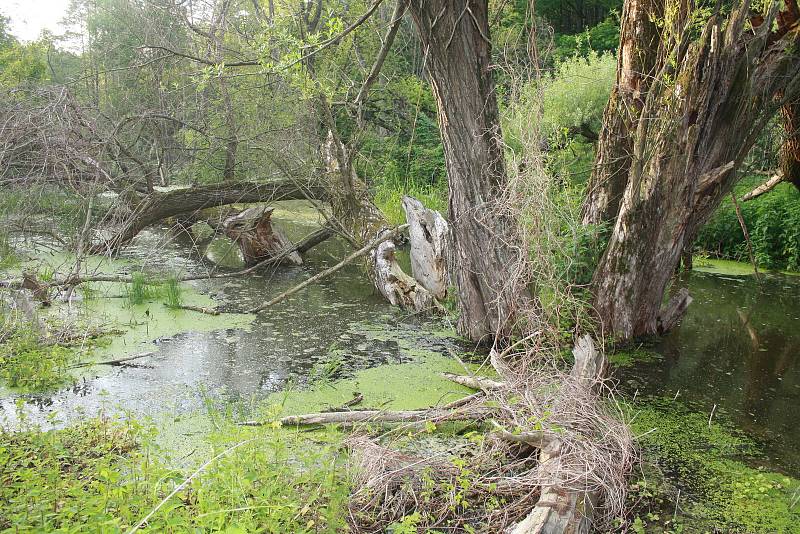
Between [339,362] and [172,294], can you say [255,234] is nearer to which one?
[172,294]

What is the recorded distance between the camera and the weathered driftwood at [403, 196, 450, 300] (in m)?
6.99

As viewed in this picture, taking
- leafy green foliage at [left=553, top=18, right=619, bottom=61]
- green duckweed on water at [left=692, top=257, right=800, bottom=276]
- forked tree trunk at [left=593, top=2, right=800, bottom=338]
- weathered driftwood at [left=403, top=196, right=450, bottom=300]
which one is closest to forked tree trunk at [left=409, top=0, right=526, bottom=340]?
forked tree trunk at [left=593, top=2, right=800, bottom=338]

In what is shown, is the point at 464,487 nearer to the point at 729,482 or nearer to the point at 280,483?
the point at 280,483

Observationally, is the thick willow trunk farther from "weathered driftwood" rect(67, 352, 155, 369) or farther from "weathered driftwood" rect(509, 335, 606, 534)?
"weathered driftwood" rect(67, 352, 155, 369)

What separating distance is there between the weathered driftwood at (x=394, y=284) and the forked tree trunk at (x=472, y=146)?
1200mm

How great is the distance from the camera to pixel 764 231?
9.33m

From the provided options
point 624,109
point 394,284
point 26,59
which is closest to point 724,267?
point 624,109

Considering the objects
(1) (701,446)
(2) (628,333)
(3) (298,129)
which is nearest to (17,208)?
(3) (298,129)

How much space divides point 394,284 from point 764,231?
554 cm

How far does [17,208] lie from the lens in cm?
712

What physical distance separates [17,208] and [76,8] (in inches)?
336

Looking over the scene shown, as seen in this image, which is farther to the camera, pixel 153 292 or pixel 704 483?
pixel 153 292

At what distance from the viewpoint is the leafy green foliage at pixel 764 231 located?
920 cm

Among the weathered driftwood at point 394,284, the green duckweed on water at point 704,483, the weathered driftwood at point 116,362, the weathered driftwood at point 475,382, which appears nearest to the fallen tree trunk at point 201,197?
the weathered driftwood at point 394,284
